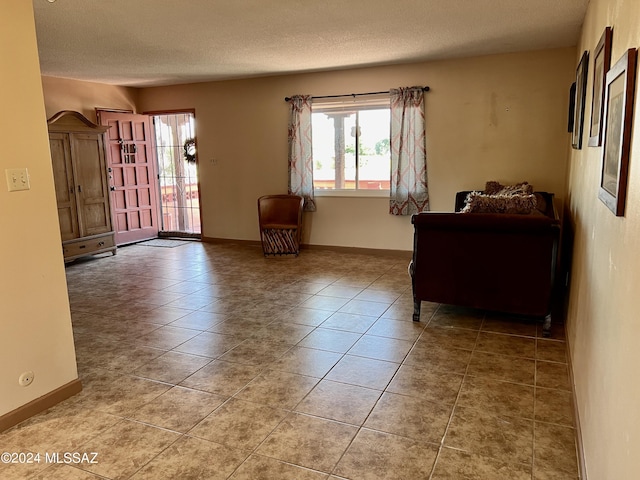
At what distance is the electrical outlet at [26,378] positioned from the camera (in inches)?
90.4

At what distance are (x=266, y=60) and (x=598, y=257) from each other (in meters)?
4.20

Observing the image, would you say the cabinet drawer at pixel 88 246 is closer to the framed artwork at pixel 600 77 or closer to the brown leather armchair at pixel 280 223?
the brown leather armchair at pixel 280 223

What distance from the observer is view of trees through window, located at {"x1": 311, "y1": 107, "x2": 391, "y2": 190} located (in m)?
5.80

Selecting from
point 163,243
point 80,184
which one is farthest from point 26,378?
point 163,243

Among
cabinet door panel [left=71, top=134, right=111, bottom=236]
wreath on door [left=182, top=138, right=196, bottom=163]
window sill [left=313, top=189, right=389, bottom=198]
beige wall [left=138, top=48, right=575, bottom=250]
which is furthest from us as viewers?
wreath on door [left=182, top=138, right=196, bottom=163]

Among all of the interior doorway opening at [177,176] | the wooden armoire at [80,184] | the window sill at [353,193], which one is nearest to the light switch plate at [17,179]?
the wooden armoire at [80,184]

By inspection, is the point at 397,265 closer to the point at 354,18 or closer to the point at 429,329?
the point at 429,329

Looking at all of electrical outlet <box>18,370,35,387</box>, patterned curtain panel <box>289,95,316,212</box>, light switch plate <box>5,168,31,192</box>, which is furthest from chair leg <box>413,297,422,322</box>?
patterned curtain panel <box>289,95,316,212</box>

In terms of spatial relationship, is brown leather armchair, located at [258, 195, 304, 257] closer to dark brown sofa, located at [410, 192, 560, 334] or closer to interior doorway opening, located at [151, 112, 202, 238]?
interior doorway opening, located at [151, 112, 202, 238]

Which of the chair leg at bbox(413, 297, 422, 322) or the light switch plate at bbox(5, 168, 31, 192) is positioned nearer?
the light switch plate at bbox(5, 168, 31, 192)

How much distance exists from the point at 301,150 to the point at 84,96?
10.3 feet

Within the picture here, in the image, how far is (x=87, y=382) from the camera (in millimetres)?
2695

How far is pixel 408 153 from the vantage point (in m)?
5.54

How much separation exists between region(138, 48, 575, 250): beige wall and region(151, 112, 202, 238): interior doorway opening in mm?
310
